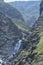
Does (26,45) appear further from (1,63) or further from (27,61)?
(27,61)

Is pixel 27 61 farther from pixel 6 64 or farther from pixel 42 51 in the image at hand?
pixel 6 64

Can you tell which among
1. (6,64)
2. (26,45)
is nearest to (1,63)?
(6,64)

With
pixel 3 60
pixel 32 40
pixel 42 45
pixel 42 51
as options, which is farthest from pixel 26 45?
pixel 42 51

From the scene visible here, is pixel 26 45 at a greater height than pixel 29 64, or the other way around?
pixel 26 45

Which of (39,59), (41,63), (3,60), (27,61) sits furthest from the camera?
(3,60)

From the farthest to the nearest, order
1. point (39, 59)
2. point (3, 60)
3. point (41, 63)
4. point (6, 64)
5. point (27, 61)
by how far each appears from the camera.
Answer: point (3, 60) < point (6, 64) < point (27, 61) < point (39, 59) < point (41, 63)

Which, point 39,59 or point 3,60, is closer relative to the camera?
point 39,59

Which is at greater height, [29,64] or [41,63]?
[29,64]

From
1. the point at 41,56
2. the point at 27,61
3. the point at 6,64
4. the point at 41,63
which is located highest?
the point at 6,64

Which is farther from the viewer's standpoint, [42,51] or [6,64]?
[6,64]
